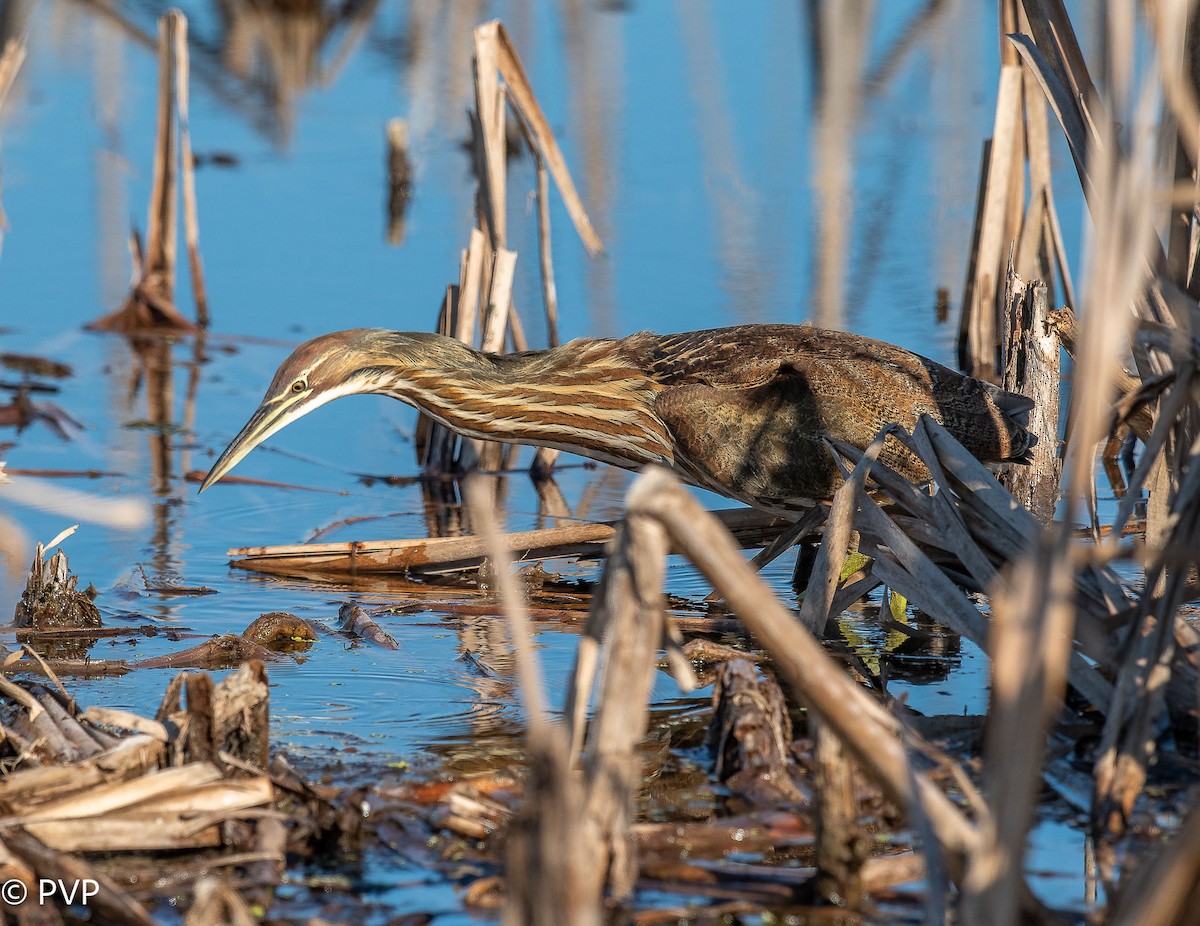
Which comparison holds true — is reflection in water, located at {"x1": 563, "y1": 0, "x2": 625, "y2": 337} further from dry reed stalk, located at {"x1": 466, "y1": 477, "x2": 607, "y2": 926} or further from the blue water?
dry reed stalk, located at {"x1": 466, "y1": 477, "x2": 607, "y2": 926}

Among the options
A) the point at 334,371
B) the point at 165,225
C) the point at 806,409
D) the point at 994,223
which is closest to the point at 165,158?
the point at 165,225

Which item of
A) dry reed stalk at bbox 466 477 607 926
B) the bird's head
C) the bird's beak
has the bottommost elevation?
dry reed stalk at bbox 466 477 607 926

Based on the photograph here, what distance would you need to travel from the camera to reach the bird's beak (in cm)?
488

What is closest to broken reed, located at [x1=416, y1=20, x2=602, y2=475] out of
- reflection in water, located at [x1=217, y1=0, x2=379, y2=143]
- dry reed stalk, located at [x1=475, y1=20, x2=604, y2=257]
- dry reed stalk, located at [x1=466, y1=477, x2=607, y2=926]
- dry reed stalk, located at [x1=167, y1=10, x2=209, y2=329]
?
dry reed stalk, located at [x1=475, y1=20, x2=604, y2=257]

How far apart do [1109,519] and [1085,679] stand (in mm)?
2208

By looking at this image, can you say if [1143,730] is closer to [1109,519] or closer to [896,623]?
[896,623]

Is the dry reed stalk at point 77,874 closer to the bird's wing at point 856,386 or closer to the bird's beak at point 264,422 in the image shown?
the bird's beak at point 264,422

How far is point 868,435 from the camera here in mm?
4824

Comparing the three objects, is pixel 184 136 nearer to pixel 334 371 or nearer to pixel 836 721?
pixel 334 371

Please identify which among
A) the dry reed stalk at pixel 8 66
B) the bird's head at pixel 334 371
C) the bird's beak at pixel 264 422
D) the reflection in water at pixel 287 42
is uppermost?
the reflection in water at pixel 287 42

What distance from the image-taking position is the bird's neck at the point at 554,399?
5.16 m

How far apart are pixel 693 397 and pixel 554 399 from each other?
0.49 metres

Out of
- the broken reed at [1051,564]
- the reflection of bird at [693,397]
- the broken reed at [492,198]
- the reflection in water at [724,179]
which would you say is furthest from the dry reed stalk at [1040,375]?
the reflection in water at [724,179]

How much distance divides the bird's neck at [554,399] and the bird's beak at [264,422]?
13.5 inches
